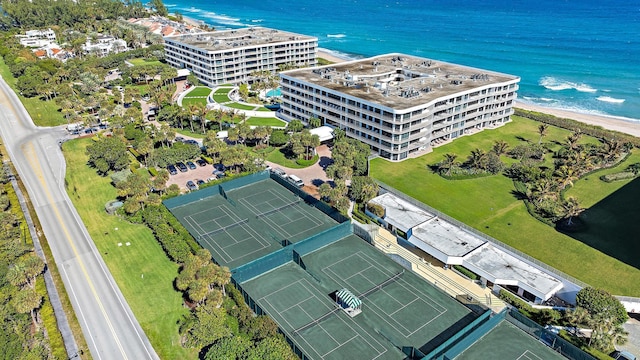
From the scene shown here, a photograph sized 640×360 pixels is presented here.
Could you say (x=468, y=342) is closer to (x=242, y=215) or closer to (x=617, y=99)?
(x=242, y=215)

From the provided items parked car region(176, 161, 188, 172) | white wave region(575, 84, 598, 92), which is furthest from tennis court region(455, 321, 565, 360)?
white wave region(575, 84, 598, 92)

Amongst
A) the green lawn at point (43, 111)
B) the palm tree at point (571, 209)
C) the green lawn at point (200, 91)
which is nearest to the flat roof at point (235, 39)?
the green lawn at point (200, 91)

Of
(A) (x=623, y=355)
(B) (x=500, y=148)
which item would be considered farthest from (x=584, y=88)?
(A) (x=623, y=355)

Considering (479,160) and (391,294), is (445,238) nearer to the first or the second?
(391,294)

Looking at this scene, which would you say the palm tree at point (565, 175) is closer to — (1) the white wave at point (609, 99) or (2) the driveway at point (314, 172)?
(2) the driveway at point (314, 172)

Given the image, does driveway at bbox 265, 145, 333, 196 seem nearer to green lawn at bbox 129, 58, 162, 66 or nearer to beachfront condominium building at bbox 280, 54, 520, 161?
beachfront condominium building at bbox 280, 54, 520, 161

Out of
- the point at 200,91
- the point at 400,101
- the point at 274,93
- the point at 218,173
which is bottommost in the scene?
the point at 218,173
